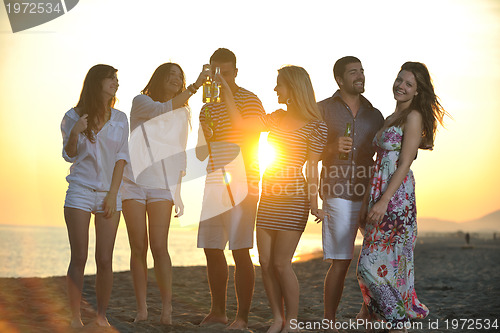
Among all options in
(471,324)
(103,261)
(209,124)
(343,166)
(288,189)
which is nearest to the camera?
(103,261)

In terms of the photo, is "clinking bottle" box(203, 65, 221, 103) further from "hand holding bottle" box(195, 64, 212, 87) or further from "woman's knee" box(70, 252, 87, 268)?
"woman's knee" box(70, 252, 87, 268)

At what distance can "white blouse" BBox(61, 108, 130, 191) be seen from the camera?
175 inches

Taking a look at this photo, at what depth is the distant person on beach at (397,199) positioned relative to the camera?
→ 4523 millimetres

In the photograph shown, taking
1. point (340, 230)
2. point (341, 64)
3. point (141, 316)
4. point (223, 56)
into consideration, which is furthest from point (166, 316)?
point (341, 64)

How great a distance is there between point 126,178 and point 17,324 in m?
1.39

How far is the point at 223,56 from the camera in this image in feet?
16.0

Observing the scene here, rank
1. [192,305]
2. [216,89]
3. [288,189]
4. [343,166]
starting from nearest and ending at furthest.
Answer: [288,189] → [216,89] → [343,166] → [192,305]

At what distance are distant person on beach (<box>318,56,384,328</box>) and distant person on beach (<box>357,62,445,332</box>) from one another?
20cm

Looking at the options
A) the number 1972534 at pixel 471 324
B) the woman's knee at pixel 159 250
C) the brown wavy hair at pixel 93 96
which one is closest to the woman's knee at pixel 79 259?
the woman's knee at pixel 159 250

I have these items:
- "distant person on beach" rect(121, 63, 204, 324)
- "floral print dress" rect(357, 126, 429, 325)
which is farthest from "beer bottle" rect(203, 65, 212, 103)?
"floral print dress" rect(357, 126, 429, 325)

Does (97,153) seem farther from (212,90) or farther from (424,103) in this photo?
(424,103)

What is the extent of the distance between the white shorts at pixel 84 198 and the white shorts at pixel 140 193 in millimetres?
313

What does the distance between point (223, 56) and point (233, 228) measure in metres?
1.45

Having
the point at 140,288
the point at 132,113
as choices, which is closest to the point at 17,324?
the point at 140,288
